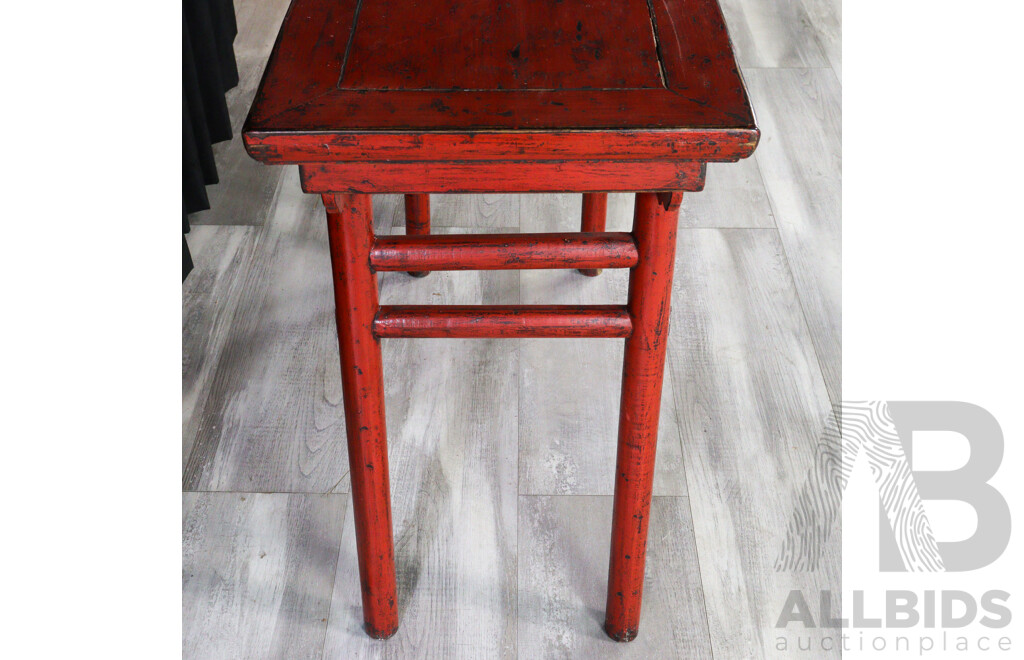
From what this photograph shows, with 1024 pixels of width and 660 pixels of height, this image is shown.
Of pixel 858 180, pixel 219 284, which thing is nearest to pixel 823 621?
pixel 858 180

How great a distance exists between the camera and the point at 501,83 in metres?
0.79

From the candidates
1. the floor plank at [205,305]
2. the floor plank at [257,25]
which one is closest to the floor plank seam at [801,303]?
the floor plank at [205,305]

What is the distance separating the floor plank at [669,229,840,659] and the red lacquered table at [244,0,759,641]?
28 centimetres

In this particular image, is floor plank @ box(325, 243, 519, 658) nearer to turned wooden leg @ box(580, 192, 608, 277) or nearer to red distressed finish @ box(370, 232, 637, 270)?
turned wooden leg @ box(580, 192, 608, 277)

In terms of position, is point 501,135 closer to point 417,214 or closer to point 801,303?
point 417,214

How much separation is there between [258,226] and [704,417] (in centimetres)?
90

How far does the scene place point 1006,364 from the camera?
145 cm

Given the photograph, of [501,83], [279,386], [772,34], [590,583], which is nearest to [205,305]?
[279,386]

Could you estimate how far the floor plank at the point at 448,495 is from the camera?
111 centimetres

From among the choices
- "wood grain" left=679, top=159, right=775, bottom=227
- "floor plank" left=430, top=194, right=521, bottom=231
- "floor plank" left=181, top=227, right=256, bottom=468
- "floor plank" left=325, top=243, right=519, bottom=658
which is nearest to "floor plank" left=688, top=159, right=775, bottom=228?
"wood grain" left=679, top=159, right=775, bottom=227

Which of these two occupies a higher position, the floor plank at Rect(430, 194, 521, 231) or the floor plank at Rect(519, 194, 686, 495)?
the floor plank at Rect(430, 194, 521, 231)

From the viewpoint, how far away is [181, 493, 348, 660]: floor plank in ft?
3.60

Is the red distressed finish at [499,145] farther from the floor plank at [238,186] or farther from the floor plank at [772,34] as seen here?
the floor plank at [772,34]

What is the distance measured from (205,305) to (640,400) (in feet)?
2.97
